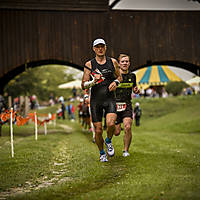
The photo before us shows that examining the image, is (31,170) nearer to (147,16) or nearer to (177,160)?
(177,160)

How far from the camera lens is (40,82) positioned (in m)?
48.9

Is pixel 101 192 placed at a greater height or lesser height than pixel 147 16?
lesser

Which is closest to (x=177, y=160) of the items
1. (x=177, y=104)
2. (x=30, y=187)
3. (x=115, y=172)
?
(x=115, y=172)

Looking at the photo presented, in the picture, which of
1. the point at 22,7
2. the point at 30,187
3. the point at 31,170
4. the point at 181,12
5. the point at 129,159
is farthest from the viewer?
the point at 181,12

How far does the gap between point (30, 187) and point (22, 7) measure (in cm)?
1441

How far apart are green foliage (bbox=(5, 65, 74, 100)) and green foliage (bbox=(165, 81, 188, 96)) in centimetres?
1519

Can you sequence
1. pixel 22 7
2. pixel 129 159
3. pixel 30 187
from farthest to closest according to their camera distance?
pixel 22 7 < pixel 129 159 < pixel 30 187

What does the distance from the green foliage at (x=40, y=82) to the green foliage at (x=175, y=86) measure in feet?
49.8

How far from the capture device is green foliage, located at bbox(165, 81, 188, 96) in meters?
38.4

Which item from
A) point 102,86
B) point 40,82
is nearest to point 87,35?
point 102,86

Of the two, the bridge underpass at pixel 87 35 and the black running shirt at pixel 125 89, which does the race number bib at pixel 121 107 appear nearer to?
the black running shirt at pixel 125 89

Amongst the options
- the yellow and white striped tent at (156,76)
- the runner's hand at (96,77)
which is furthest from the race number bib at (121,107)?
the yellow and white striped tent at (156,76)

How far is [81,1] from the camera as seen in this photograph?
1869 centimetres

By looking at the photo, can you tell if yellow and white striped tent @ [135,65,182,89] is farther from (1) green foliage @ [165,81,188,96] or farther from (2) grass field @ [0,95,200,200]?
(2) grass field @ [0,95,200,200]
